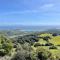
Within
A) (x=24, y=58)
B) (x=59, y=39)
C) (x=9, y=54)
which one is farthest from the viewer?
(x=59, y=39)

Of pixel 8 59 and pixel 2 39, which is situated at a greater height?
pixel 2 39

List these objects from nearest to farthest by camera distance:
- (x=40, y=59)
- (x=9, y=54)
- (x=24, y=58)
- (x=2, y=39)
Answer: (x=24, y=58) → (x=40, y=59) → (x=9, y=54) → (x=2, y=39)

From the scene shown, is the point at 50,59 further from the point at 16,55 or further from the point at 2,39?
the point at 2,39

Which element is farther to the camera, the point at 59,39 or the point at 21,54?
the point at 59,39

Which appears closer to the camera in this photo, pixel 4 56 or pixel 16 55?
pixel 16 55

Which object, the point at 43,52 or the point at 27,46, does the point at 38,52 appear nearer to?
the point at 43,52

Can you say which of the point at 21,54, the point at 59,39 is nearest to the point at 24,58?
the point at 21,54

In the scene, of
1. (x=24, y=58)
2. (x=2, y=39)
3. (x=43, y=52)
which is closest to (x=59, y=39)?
(x=2, y=39)

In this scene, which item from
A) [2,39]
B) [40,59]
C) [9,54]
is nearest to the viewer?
[40,59]

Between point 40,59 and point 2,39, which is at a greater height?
point 2,39
